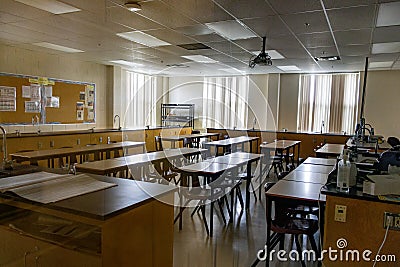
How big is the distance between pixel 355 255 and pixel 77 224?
180 centimetres

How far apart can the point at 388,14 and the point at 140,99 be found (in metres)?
7.98

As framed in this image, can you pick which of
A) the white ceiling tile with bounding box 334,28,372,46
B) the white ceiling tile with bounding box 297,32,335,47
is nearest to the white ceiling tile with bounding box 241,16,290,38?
the white ceiling tile with bounding box 297,32,335,47

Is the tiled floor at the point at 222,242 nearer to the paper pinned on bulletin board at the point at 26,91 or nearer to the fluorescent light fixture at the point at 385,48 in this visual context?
the fluorescent light fixture at the point at 385,48

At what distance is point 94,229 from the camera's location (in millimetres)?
1812

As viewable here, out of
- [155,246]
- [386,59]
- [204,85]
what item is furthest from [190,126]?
[155,246]

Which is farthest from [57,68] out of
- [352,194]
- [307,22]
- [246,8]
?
[352,194]

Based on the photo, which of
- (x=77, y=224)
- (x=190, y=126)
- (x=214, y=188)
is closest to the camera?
(x=77, y=224)

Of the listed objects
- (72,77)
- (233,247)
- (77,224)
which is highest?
(72,77)

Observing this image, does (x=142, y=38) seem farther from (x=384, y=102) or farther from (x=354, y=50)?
(x=384, y=102)

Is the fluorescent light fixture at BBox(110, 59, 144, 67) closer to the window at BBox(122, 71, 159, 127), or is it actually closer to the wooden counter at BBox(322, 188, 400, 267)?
the window at BBox(122, 71, 159, 127)

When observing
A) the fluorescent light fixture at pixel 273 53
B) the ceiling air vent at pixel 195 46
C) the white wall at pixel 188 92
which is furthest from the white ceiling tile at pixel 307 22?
the white wall at pixel 188 92

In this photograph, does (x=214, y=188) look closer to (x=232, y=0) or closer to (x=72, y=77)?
(x=232, y=0)

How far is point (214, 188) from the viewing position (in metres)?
3.90

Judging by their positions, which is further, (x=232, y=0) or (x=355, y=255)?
(x=232, y=0)
